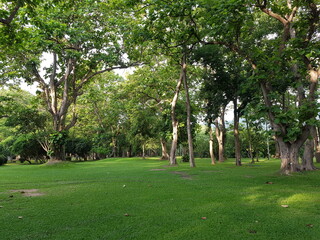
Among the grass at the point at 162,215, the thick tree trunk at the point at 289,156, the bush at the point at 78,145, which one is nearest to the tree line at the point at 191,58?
the thick tree trunk at the point at 289,156

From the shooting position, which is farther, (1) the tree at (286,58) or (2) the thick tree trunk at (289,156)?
(2) the thick tree trunk at (289,156)

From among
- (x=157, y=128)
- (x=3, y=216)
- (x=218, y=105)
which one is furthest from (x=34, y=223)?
(x=157, y=128)

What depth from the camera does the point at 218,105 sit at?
2025 cm

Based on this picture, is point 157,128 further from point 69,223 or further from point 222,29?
point 69,223

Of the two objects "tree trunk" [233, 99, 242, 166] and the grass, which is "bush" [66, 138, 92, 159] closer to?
"tree trunk" [233, 99, 242, 166]

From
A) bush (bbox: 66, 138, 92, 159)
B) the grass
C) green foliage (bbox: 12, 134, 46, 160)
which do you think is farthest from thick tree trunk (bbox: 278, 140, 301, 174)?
bush (bbox: 66, 138, 92, 159)

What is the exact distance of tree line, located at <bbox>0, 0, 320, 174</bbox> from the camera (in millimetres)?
9992

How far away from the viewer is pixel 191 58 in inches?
747

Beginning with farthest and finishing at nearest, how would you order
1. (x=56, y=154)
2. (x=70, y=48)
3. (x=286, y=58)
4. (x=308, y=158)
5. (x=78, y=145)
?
(x=78, y=145), (x=56, y=154), (x=70, y=48), (x=308, y=158), (x=286, y=58)

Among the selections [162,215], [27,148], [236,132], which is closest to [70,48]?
[236,132]

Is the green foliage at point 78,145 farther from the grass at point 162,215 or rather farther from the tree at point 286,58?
the grass at point 162,215

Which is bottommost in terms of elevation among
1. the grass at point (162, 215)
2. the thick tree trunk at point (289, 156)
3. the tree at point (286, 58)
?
the grass at point (162, 215)

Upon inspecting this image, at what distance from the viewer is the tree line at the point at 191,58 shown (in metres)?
9.99

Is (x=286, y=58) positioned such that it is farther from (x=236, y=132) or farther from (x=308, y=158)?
(x=236, y=132)
